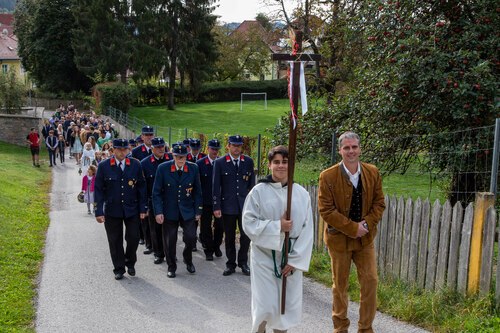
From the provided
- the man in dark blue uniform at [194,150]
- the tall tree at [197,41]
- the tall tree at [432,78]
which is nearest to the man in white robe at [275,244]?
the tall tree at [432,78]

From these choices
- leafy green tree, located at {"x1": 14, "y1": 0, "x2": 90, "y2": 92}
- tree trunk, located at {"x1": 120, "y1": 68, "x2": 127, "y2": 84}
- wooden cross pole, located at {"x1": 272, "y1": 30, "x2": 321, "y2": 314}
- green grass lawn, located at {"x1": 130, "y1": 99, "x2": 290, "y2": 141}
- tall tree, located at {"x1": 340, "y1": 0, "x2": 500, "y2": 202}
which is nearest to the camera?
wooden cross pole, located at {"x1": 272, "y1": 30, "x2": 321, "y2": 314}

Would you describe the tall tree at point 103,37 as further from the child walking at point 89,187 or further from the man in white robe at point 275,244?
the man in white robe at point 275,244

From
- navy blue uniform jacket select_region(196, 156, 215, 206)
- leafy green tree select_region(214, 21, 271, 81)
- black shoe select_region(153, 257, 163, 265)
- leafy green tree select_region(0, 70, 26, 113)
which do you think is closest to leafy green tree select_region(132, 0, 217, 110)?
leafy green tree select_region(0, 70, 26, 113)

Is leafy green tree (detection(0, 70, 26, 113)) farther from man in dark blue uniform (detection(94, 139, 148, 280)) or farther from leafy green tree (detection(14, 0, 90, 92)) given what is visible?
man in dark blue uniform (detection(94, 139, 148, 280))

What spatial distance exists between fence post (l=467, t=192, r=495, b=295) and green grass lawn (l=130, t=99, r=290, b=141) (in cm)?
3076

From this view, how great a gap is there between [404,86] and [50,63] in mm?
52161

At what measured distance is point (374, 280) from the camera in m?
5.95

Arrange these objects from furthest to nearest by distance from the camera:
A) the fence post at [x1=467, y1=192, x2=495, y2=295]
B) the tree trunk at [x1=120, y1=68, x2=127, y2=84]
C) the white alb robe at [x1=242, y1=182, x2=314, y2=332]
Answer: the tree trunk at [x1=120, y1=68, x2=127, y2=84], the fence post at [x1=467, y1=192, x2=495, y2=295], the white alb robe at [x1=242, y1=182, x2=314, y2=332]

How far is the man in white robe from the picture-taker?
543 centimetres

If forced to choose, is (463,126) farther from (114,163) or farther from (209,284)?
(114,163)

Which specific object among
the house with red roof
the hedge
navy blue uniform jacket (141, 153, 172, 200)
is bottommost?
navy blue uniform jacket (141, 153, 172, 200)

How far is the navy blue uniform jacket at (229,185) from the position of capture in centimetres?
918

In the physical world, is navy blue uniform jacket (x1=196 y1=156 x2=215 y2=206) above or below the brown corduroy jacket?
below

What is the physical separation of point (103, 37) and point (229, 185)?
4374 cm
